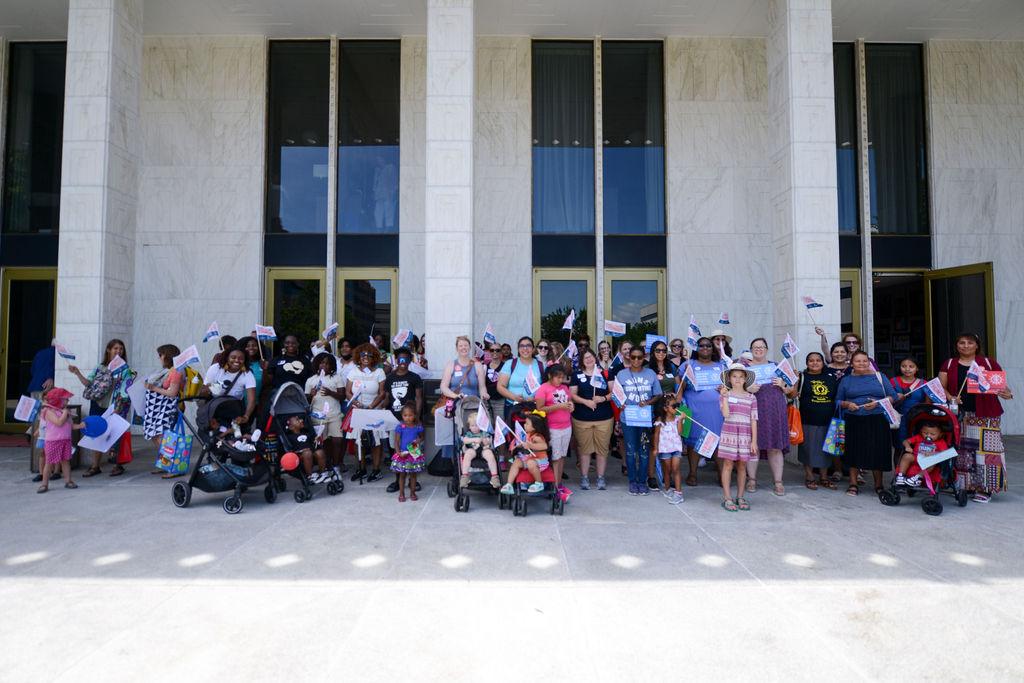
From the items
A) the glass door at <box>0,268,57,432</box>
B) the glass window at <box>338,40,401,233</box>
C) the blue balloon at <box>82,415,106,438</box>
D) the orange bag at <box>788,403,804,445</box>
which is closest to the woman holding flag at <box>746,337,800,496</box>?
the orange bag at <box>788,403,804,445</box>

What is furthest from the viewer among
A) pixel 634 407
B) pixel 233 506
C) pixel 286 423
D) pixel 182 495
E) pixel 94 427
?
pixel 94 427

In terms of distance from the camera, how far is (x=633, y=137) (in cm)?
1220

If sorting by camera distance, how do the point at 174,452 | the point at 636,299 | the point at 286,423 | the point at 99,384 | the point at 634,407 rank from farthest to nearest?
the point at 636,299
the point at 99,384
the point at 174,452
the point at 634,407
the point at 286,423

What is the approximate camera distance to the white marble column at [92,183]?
28.7ft

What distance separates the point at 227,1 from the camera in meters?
10.7

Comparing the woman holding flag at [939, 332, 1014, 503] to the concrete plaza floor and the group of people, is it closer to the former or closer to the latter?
the group of people

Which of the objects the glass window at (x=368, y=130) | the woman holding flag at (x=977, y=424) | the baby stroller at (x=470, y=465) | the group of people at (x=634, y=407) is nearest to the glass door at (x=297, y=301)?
the glass window at (x=368, y=130)

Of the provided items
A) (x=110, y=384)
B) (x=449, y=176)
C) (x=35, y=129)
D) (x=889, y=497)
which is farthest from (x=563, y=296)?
(x=35, y=129)

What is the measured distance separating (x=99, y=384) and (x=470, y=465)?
5889mm

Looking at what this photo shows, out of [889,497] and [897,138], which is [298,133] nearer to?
[889,497]

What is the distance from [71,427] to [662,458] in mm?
7560

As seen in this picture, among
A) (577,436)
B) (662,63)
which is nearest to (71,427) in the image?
(577,436)

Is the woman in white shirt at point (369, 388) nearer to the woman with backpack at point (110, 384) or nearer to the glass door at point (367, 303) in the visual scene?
the woman with backpack at point (110, 384)

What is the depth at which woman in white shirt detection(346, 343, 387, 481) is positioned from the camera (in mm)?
7434
